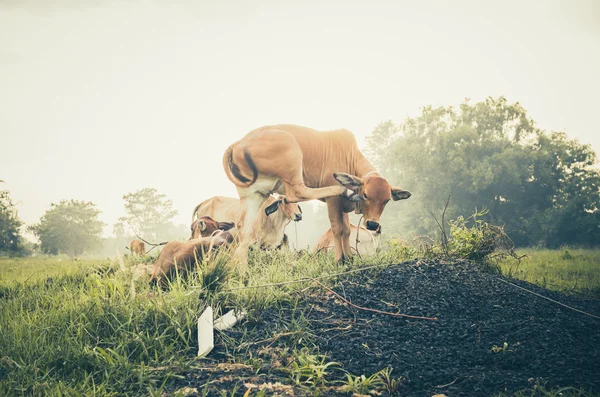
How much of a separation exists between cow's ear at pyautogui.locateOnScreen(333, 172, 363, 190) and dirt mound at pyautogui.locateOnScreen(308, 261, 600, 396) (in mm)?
1093

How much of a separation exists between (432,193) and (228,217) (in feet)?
64.4

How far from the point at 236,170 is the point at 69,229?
31.0m

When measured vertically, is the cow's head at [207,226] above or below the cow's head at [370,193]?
below

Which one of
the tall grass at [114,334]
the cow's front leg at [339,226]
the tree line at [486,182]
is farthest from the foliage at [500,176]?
the tall grass at [114,334]

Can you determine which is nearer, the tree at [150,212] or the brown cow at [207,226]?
the brown cow at [207,226]

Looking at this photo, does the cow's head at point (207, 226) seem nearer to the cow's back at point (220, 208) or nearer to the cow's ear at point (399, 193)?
the cow's back at point (220, 208)

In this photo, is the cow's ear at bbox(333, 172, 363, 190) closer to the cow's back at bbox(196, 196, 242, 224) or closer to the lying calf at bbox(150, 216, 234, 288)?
the lying calf at bbox(150, 216, 234, 288)

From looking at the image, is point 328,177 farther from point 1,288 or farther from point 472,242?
point 1,288

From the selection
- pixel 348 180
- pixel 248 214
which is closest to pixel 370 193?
pixel 348 180

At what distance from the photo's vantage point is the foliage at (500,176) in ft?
72.5

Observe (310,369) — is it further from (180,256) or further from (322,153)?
(322,153)

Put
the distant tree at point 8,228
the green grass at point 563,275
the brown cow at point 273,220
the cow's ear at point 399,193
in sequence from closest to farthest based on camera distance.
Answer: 1. the cow's ear at point 399,193
2. the green grass at point 563,275
3. the brown cow at point 273,220
4. the distant tree at point 8,228

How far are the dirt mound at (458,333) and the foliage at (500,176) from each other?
17819 millimetres

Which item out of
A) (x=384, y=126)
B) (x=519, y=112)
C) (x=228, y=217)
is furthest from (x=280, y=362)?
(x=384, y=126)
